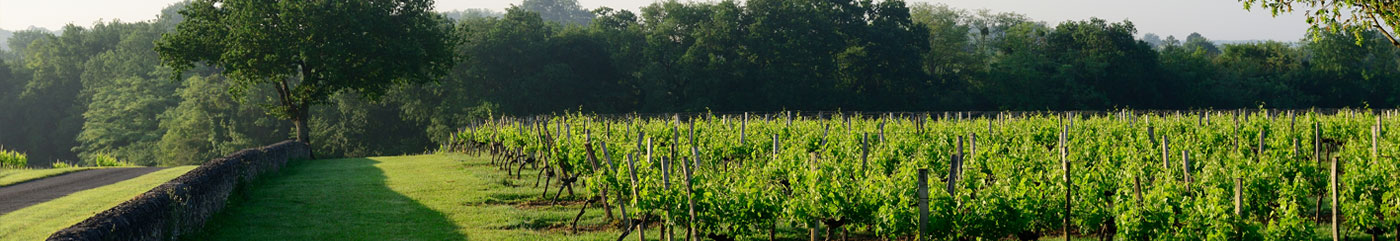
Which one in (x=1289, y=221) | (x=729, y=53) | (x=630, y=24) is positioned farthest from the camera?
(x=630, y=24)

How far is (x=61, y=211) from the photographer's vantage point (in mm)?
15859

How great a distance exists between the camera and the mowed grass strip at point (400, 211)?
13.3m

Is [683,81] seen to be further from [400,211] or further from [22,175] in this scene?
[400,211]

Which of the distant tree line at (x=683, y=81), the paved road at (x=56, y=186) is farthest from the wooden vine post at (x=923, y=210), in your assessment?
the distant tree line at (x=683, y=81)

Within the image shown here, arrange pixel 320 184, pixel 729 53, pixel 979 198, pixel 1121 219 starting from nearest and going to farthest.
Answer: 1. pixel 1121 219
2. pixel 979 198
3. pixel 320 184
4. pixel 729 53

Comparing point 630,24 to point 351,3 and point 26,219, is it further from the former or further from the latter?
point 26,219

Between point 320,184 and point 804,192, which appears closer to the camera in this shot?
point 804,192

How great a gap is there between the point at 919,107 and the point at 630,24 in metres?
17.9

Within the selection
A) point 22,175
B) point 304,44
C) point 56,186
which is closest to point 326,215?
point 56,186

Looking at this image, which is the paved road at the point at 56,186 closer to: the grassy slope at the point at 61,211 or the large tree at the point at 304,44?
the grassy slope at the point at 61,211

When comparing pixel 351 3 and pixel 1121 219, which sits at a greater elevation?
pixel 351 3

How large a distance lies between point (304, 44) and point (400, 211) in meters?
20.8

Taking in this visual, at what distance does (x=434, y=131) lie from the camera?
52.1m

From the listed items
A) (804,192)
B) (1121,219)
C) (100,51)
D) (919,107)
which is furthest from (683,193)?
(100,51)
